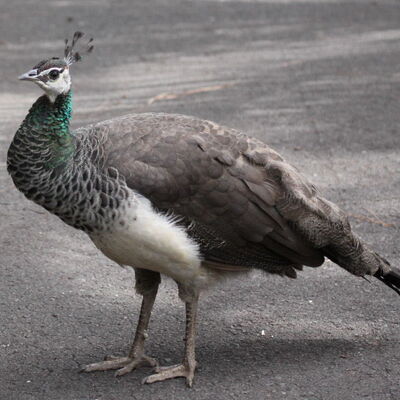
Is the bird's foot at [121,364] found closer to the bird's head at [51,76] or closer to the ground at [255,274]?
the ground at [255,274]

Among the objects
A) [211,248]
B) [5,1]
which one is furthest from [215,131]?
[5,1]

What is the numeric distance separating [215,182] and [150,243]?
0.42 meters

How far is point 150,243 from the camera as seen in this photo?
12.2ft

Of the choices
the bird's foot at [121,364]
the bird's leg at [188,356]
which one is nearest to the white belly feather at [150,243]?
the bird's leg at [188,356]

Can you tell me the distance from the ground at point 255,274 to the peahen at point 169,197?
325 millimetres

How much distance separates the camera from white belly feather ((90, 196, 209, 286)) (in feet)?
12.1

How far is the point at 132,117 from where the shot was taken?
13.4 feet

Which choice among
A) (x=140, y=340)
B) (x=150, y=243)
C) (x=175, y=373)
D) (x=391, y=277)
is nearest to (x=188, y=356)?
(x=175, y=373)

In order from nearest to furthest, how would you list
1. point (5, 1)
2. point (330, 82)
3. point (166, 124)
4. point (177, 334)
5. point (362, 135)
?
point (166, 124)
point (177, 334)
point (362, 135)
point (330, 82)
point (5, 1)

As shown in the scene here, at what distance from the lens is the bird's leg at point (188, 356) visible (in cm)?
395

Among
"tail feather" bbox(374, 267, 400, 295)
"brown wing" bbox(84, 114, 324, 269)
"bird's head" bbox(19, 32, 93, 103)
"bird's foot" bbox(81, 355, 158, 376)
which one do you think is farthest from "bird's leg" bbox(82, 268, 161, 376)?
"tail feather" bbox(374, 267, 400, 295)

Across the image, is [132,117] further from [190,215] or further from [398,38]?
[398,38]

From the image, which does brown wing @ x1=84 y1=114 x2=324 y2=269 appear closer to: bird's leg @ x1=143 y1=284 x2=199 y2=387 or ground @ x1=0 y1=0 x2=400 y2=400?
bird's leg @ x1=143 y1=284 x2=199 y2=387

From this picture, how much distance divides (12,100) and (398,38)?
206 inches
